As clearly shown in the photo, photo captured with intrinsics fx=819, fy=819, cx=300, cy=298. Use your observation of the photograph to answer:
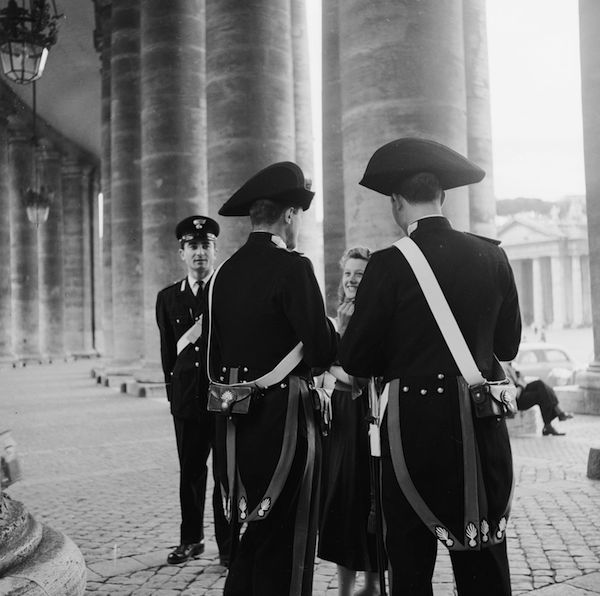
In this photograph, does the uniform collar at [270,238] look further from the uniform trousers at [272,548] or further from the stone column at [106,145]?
the stone column at [106,145]

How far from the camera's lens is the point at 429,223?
10.1 ft

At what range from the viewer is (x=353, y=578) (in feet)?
12.9

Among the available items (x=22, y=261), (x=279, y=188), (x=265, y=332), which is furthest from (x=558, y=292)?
(x=265, y=332)

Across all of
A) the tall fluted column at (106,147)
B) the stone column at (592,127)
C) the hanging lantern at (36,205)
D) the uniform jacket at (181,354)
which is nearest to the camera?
the uniform jacket at (181,354)

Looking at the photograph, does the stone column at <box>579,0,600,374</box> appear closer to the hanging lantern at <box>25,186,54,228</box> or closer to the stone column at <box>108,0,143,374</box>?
the stone column at <box>108,0,143,374</box>

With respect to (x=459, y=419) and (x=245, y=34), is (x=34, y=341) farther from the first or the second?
(x=459, y=419)

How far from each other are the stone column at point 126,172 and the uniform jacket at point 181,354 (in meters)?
15.1

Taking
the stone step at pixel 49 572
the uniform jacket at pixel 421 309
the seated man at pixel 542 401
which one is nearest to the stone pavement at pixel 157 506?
the seated man at pixel 542 401

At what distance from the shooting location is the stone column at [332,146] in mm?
14359

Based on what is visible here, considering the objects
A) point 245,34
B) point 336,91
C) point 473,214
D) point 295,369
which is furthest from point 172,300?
point 336,91

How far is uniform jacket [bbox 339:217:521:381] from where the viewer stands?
9.73ft

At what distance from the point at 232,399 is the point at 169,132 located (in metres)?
13.4

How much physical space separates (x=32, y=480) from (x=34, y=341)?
30307 millimetres

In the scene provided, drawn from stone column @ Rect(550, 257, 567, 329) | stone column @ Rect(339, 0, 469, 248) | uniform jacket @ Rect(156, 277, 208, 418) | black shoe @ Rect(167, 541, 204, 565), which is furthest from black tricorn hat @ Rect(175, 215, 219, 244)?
stone column @ Rect(550, 257, 567, 329)
